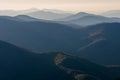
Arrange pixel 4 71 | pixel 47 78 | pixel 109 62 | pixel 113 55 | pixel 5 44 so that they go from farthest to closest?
pixel 113 55 → pixel 109 62 → pixel 5 44 → pixel 4 71 → pixel 47 78

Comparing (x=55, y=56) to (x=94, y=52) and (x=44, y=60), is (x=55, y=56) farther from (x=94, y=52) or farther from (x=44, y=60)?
(x=94, y=52)

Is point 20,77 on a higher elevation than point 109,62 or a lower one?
higher

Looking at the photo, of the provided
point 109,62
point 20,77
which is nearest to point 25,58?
point 20,77

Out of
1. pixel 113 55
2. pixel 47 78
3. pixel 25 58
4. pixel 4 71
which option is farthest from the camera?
pixel 113 55

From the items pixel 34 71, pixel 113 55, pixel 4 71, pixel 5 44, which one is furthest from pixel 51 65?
pixel 113 55

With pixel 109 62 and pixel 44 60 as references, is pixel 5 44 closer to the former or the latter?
pixel 44 60

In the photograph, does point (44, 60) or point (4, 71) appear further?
point (44, 60)
